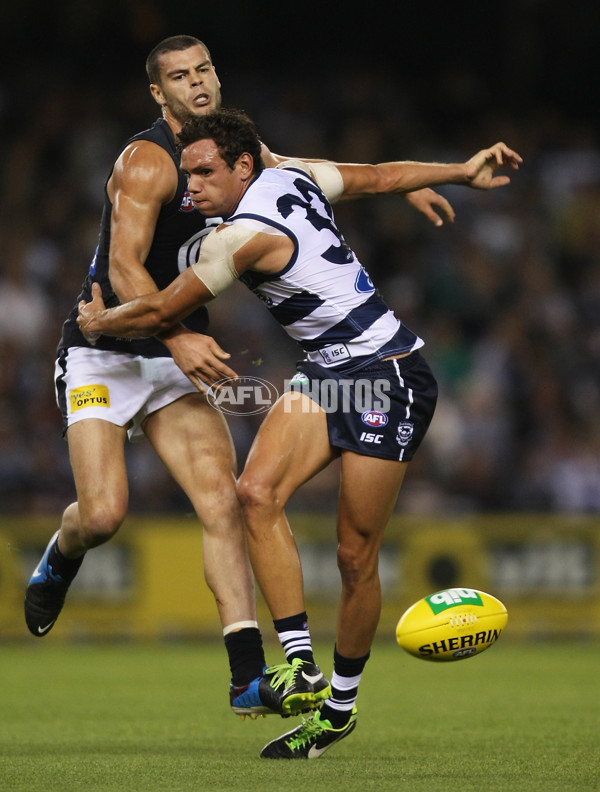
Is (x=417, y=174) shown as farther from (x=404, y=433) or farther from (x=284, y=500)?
(x=284, y=500)

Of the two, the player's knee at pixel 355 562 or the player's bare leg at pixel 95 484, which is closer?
the player's knee at pixel 355 562

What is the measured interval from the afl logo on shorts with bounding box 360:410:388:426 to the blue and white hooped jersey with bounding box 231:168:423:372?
21 cm

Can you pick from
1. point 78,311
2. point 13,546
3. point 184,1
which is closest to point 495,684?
point 78,311

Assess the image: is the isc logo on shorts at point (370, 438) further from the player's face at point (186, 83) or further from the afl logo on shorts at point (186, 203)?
the player's face at point (186, 83)

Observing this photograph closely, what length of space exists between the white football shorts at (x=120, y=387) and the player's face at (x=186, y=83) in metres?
1.12

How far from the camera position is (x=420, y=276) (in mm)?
13797

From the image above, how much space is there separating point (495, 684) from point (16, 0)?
35.7 feet

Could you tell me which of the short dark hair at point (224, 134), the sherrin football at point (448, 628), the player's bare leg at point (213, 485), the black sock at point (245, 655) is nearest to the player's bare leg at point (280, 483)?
the black sock at point (245, 655)

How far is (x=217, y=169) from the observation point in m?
5.21

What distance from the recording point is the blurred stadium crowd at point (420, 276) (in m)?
12.0

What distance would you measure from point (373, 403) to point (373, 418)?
0.06m

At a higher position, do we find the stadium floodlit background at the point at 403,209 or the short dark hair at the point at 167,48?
the short dark hair at the point at 167,48

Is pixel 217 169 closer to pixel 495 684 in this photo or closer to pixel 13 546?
pixel 495 684

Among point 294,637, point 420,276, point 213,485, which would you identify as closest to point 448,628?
point 294,637
